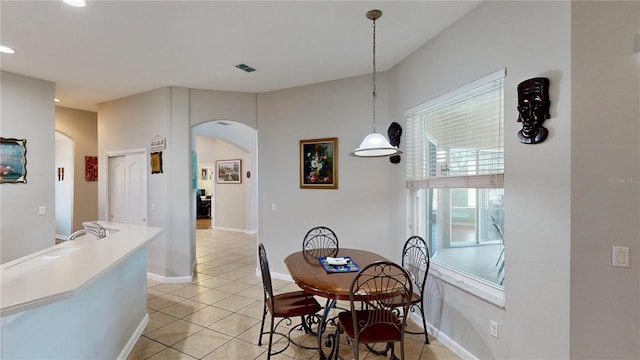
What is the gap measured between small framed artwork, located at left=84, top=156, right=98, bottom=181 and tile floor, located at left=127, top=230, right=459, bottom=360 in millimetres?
3197

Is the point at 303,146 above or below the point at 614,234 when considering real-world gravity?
above

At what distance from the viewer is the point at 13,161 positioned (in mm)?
3875

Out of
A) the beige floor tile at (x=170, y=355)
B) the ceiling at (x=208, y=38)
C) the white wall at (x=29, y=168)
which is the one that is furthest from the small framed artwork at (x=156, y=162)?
the beige floor tile at (x=170, y=355)

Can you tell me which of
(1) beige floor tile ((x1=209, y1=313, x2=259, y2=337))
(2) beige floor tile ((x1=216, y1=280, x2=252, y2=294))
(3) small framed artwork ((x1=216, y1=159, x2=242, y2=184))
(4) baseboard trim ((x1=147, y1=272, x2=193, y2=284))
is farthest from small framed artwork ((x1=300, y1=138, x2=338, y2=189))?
(3) small framed artwork ((x1=216, y1=159, x2=242, y2=184))

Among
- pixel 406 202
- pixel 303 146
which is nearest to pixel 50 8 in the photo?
pixel 303 146

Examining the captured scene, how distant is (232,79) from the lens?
4.23 metres

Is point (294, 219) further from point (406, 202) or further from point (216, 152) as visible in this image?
point (216, 152)

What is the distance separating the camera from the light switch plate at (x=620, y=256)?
5.35 ft

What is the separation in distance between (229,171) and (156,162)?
14.2 feet

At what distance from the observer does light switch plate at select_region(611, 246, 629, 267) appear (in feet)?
5.35

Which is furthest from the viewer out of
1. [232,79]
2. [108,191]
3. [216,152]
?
[216,152]

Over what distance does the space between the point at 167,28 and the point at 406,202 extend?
9.68 feet

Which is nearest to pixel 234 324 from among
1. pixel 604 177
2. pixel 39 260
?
pixel 39 260

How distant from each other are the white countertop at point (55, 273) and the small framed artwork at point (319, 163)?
2401mm
